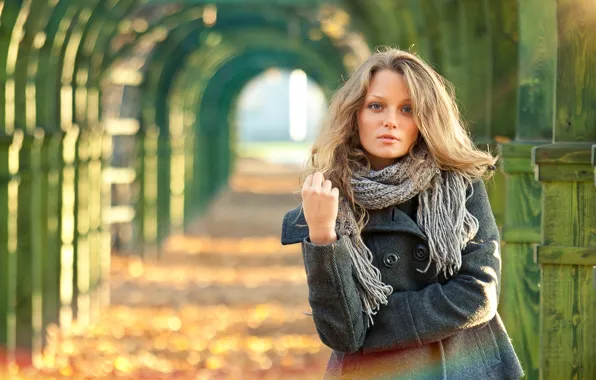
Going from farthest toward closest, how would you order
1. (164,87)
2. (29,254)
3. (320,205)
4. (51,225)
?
1. (164,87)
2. (51,225)
3. (29,254)
4. (320,205)

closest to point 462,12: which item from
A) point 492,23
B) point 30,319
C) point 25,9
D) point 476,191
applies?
point 492,23

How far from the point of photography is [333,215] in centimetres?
293

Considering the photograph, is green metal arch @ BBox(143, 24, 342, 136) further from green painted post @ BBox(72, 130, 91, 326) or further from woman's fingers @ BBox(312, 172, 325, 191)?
woman's fingers @ BBox(312, 172, 325, 191)

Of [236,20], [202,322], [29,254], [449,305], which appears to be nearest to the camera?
[449,305]

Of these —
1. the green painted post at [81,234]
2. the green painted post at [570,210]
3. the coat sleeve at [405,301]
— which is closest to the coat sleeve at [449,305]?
the coat sleeve at [405,301]

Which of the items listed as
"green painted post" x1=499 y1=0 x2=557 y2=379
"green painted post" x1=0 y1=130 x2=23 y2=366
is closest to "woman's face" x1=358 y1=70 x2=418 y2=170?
"green painted post" x1=499 y1=0 x2=557 y2=379

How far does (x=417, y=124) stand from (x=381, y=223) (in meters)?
0.24

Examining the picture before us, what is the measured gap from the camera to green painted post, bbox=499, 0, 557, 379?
5.57 meters

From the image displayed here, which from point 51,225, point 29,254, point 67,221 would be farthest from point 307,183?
point 67,221

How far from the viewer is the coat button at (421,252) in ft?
10.3

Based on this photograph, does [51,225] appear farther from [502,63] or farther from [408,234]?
[408,234]

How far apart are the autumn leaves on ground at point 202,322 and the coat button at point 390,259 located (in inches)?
150

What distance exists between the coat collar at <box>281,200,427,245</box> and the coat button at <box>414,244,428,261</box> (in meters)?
0.02

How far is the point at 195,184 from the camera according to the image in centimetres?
2478
